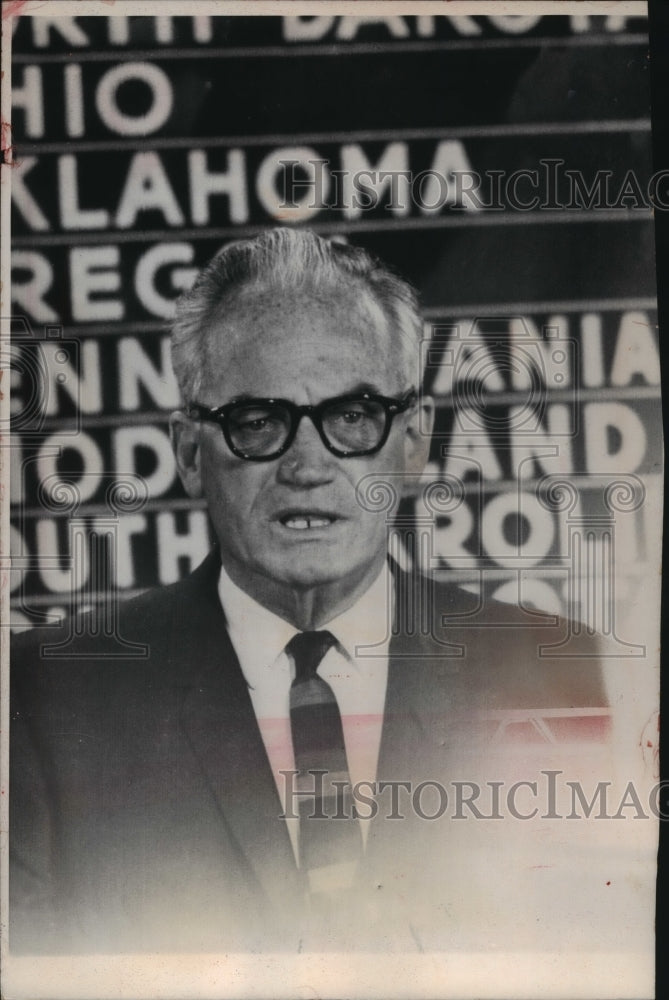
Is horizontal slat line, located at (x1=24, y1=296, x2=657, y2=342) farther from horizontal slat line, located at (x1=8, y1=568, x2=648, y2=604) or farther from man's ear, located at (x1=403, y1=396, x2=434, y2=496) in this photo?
horizontal slat line, located at (x1=8, y1=568, x2=648, y2=604)

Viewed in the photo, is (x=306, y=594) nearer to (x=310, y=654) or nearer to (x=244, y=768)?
(x=310, y=654)

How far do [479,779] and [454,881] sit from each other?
0.78 ft

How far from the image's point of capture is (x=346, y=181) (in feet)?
6.73

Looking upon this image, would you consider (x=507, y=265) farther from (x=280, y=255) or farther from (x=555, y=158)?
(x=280, y=255)

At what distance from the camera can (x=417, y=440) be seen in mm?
2051

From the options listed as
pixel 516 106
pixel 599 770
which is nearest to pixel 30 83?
pixel 516 106

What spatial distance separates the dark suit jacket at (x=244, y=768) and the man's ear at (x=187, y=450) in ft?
0.56

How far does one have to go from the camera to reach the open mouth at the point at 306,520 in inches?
80.1

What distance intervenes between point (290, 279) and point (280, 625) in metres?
0.77

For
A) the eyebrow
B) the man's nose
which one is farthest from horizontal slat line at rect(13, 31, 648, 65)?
the man's nose

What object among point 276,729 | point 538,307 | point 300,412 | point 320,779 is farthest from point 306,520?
point 538,307

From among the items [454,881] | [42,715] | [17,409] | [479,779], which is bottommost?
[454,881]

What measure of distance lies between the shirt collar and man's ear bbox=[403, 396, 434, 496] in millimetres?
201

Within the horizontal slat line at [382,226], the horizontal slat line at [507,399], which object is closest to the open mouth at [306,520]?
the horizontal slat line at [507,399]
